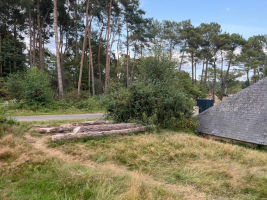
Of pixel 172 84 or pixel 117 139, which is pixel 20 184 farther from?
pixel 172 84

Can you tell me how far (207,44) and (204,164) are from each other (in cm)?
3045

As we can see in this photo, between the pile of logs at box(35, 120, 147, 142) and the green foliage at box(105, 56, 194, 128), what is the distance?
83cm

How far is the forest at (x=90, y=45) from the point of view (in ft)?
46.8

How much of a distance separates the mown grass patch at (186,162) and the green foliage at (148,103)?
2236mm

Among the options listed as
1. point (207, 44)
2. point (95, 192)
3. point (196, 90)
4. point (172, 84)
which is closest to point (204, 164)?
point (95, 192)

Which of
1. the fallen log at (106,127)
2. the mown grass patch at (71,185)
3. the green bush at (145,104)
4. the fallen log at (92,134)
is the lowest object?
the mown grass patch at (71,185)

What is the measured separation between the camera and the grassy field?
9.49ft

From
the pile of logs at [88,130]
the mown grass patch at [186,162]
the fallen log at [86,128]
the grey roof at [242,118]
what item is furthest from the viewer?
the grey roof at [242,118]

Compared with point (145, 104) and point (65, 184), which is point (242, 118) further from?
point (65, 184)

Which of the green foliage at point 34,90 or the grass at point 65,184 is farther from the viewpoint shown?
the green foliage at point 34,90

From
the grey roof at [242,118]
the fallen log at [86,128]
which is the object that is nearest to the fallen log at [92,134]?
the fallen log at [86,128]

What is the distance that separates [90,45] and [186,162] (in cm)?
2005

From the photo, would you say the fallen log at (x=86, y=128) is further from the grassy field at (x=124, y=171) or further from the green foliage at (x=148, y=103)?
the green foliage at (x=148, y=103)

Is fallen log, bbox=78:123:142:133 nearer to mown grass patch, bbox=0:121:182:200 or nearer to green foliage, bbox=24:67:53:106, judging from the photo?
mown grass patch, bbox=0:121:182:200
